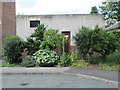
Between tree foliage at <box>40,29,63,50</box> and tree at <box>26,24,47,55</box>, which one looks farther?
tree at <box>26,24,47,55</box>

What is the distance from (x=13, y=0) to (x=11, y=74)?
16.8 meters

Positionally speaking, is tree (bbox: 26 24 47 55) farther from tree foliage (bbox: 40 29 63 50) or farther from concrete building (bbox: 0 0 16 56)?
concrete building (bbox: 0 0 16 56)

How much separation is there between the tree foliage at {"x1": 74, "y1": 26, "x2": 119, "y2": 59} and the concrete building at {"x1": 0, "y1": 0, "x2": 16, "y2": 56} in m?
12.6

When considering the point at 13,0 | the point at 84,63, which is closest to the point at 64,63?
the point at 84,63

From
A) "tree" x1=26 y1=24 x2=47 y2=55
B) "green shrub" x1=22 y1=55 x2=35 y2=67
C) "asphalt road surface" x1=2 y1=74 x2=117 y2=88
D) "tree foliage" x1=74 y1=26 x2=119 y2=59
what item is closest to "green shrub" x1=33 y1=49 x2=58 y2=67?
"green shrub" x1=22 y1=55 x2=35 y2=67

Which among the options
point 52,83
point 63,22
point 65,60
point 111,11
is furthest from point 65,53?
point 111,11

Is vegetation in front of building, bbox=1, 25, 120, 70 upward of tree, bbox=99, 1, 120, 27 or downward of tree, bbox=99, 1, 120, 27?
downward

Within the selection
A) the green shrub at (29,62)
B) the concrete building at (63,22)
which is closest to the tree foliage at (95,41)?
the green shrub at (29,62)

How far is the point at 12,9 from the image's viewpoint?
2388 cm

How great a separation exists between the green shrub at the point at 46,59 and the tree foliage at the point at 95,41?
215 cm

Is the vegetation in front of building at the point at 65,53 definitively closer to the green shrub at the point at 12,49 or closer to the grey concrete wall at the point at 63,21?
the green shrub at the point at 12,49

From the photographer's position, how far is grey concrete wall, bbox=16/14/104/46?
17.0 meters

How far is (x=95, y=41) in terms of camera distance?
11.8 m

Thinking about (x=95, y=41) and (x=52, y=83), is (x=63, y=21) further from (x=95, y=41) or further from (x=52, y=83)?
(x=52, y=83)
